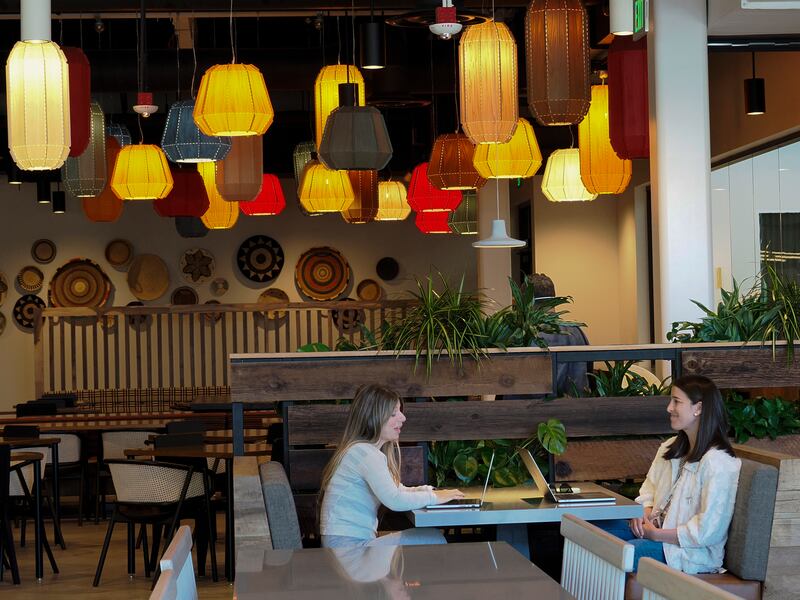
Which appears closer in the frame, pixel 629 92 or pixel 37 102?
pixel 37 102

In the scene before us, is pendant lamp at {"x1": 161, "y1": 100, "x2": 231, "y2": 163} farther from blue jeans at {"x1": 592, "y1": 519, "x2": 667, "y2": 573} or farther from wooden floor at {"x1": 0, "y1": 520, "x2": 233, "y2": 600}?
blue jeans at {"x1": 592, "y1": 519, "x2": 667, "y2": 573}

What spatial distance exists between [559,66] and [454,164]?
7.25 feet

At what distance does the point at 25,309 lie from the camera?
1487 cm

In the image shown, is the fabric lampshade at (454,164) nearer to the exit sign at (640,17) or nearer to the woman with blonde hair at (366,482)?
the exit sign at (640,17)

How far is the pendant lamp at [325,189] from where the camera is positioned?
780 centimetres

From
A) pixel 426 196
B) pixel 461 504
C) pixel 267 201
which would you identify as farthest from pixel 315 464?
pixel 426 196

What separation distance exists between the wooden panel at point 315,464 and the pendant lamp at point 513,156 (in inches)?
82.3

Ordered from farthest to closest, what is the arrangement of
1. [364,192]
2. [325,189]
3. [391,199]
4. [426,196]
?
[391,199]
[426,196]
[364,192]
[325,189]

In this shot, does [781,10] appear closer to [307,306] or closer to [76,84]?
[76,84]

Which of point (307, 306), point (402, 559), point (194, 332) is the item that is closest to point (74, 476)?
point (307, 306)

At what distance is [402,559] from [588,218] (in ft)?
34.8

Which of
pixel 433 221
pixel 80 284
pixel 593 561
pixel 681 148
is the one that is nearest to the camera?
pixel 593 561

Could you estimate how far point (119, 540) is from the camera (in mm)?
8438

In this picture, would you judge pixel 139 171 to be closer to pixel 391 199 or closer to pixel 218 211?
pixel 218 211
